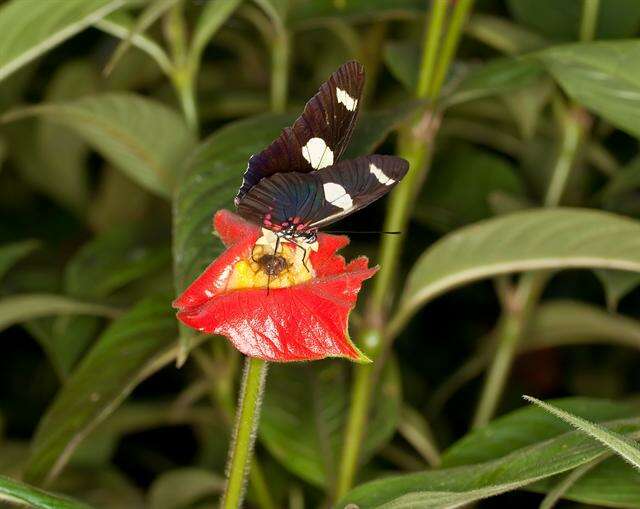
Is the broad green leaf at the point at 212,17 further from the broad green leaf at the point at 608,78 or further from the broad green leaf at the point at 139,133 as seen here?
the broad green leaf at the point at 608,78

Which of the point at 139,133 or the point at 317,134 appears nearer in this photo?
the point at 317,134

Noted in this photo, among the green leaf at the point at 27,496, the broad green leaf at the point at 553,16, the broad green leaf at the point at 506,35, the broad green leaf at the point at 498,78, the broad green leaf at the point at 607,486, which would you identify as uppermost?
the broad green leaf at the point at 553,16

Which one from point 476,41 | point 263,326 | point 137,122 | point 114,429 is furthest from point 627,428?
point 476,41

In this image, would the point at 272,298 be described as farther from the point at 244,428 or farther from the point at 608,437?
the point at 608,437

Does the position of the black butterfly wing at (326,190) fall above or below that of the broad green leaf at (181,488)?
above

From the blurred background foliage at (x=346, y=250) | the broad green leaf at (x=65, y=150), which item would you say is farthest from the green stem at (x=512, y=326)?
the broad green leaf at (x=65, y=150)

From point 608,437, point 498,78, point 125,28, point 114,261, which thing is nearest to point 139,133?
point 125,28
